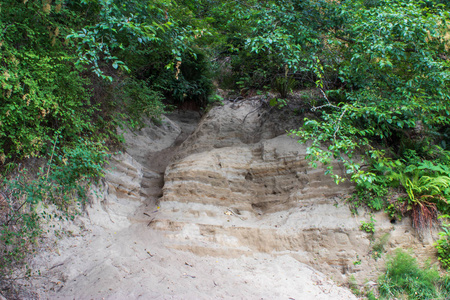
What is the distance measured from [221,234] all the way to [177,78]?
10.7 feet

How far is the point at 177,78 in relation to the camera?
5.72 m

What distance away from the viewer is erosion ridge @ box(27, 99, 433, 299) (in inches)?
182

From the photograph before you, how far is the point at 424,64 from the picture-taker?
5.91 meters

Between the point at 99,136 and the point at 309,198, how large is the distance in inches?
192

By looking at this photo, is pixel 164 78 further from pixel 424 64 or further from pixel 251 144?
pixel 424 64

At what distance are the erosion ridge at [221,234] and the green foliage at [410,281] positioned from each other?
286 millimetres

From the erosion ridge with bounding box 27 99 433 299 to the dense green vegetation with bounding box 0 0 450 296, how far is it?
0.61 meters

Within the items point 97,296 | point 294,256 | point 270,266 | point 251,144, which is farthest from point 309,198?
point 97,296

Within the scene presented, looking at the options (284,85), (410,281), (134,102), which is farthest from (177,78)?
(410,281)

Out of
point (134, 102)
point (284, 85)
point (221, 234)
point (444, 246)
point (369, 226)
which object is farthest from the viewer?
point (284, 85)

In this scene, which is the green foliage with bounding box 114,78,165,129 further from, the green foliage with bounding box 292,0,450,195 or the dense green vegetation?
the green foliage with bounding box 292,0,450,195

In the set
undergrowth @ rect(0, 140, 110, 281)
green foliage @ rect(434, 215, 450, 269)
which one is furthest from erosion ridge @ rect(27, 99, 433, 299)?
undergrowth @ rect(0, 140, 110, 281)

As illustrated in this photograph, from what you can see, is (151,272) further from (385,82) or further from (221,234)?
(385,82)

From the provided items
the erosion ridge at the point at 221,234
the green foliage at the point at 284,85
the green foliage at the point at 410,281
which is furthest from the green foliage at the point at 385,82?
the green foliage at the point at 284,85
